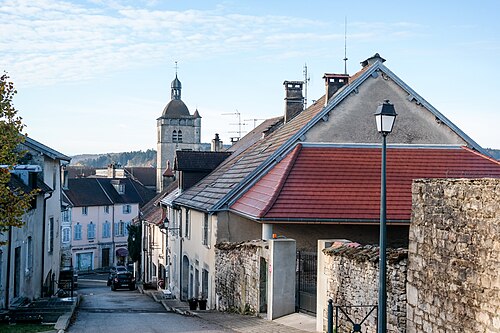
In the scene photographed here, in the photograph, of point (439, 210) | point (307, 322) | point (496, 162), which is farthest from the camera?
point (496, 162)

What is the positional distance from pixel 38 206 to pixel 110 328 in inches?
401

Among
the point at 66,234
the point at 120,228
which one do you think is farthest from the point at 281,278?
the point at 120,228

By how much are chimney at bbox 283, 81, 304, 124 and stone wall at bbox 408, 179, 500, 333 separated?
21743 millimetres

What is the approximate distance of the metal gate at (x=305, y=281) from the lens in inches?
641

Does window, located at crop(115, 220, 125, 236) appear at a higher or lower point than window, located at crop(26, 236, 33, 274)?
lower

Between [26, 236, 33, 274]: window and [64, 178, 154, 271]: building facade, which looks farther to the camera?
[64, 178, 154, 271]: building facade

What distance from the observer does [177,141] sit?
351ft

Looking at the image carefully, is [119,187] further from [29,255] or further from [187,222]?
[29,255]

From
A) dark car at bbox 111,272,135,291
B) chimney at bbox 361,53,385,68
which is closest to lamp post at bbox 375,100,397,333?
chimney at bbox 361,53,385,68

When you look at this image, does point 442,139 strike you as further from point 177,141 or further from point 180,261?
point 177,141

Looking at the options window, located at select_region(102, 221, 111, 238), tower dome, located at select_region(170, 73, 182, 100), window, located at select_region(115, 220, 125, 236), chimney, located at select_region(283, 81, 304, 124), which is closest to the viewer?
chimney, located at select_region(283, 81, 304, 124)

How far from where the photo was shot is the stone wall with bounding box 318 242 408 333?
10883mm

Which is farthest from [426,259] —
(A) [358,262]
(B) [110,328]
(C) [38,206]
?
(C) [38,206]

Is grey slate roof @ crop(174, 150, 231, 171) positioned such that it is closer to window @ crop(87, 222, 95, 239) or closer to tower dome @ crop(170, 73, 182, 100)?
window @ crop(87, 222, 95, 239)
